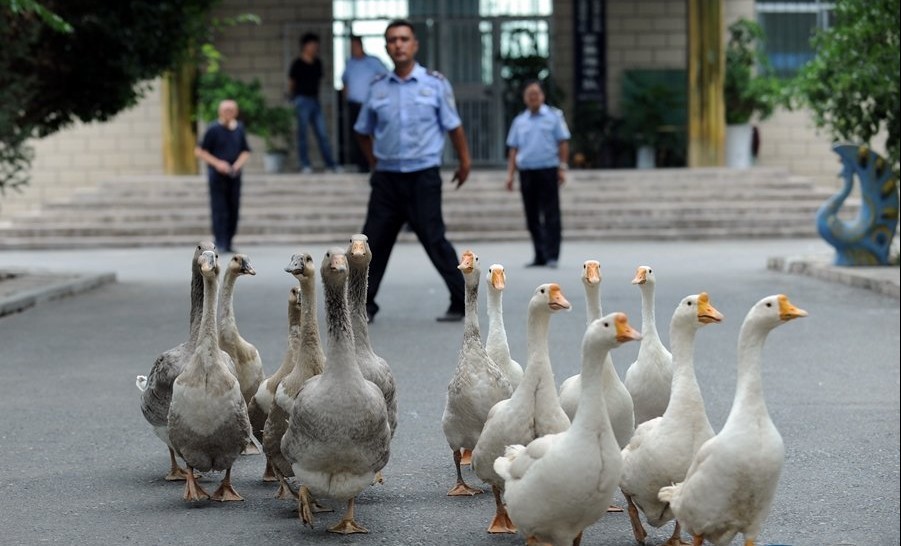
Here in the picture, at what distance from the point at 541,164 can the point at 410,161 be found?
6.37 metres

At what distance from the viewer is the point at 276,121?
27281 mm

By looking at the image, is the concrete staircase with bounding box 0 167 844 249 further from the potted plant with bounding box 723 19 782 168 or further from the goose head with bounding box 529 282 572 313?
the goose head with bounding box 529 282 572 313

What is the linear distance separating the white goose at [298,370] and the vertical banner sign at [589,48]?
2279 centimetres

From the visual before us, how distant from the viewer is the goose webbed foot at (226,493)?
20.5 feet

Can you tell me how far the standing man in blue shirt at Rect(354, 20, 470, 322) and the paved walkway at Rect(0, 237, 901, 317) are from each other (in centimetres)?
362

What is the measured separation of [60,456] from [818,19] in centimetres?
2435

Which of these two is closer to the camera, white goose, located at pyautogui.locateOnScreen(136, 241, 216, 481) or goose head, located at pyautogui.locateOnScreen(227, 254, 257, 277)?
white goose, located at pyautogui.locateOnScreen(136, 241, 216, 481)

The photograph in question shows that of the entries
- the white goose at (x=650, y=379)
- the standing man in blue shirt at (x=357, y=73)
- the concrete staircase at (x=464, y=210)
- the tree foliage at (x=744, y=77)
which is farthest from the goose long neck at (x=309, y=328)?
the tree foliage at (x=744, y=77)

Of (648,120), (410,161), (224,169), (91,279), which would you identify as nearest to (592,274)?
(410,161)

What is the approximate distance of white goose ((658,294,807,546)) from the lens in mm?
4832

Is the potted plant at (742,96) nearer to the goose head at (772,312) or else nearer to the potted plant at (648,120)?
the potted plant at (648,120)

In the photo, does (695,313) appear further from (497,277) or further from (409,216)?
(409,216)

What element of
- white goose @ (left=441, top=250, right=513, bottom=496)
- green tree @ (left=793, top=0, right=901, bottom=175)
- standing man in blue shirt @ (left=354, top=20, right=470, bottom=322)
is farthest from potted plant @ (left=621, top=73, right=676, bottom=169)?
white goose @ (left=441, top=250, right=513, bottom=496)

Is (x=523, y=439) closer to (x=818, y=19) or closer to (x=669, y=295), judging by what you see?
(x=669, y=295)
